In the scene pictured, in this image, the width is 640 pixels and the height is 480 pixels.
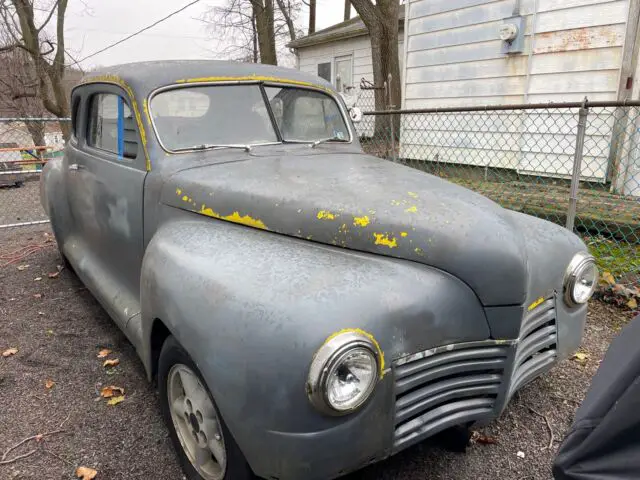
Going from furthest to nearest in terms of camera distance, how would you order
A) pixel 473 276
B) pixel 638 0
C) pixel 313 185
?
pixel 638 0
pixel 313 185
pixel 473 276

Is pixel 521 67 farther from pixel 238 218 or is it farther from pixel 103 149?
pixel 238 218

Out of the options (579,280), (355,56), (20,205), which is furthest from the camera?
(355,56)

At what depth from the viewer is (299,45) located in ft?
49.3

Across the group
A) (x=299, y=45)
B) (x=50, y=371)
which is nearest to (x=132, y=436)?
(x=50, y=371)

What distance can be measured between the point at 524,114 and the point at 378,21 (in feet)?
9.47

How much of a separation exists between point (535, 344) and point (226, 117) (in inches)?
77.8

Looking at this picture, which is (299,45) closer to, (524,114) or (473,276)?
(524,114)

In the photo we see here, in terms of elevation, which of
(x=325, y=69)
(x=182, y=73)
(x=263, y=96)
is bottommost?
(x=263, y=96)

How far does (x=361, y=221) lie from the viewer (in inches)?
72.6

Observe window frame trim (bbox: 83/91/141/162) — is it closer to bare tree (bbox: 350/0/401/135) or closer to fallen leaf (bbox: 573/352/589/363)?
fallen leaf (bbox: 573/352/589/363)

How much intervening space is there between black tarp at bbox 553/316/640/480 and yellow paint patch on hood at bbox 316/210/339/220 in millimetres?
1049

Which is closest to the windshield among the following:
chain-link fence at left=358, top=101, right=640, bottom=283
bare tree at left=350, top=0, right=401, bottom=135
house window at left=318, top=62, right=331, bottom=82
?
chain-link fence at left=358, top=101, right=640, bottom=283

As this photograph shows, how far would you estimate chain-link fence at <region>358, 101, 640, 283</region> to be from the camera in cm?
423

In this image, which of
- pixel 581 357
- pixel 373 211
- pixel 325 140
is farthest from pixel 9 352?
pixel 581 357
